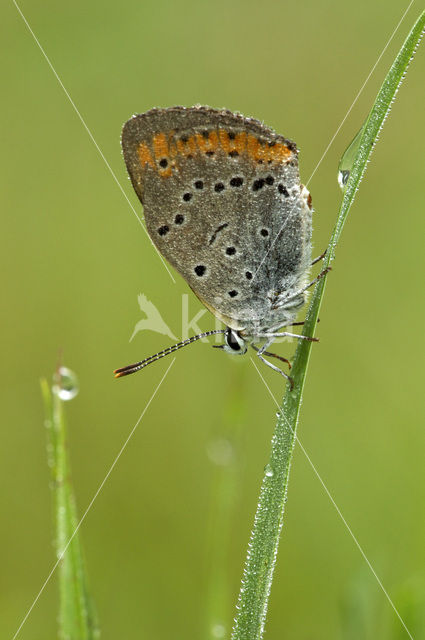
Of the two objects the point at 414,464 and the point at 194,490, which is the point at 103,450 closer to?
the point at 194,490

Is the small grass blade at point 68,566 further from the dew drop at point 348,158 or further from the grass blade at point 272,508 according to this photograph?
the dew drop at point 348,158

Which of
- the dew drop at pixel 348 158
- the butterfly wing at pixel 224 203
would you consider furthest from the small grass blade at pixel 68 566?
the butterfly wing at pixel 224 203

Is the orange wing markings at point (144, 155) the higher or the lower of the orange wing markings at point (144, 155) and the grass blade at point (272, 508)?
the higher

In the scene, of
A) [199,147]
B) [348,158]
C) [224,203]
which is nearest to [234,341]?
[224,203]

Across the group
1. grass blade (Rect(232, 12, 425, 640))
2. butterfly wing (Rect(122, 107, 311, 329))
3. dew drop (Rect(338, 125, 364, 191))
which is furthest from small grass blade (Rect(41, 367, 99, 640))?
butterfly wing (Rect(122, 107, 311, 329))

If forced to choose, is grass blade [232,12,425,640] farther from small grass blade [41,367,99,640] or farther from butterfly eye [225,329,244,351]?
butterfly eye [225,329,244,351]

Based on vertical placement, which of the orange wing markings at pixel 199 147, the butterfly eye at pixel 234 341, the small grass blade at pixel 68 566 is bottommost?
the small grass blade at pixel 68 566

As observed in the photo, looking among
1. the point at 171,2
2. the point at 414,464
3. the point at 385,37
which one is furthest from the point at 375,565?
the point at 171,2

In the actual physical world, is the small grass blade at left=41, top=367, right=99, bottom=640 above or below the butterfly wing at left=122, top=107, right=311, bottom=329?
below

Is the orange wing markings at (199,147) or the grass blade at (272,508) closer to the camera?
the grass blade at (272,508)
